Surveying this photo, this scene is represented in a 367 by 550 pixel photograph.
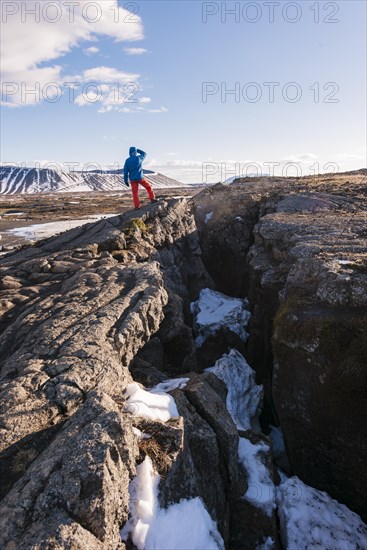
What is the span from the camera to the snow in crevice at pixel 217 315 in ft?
68.8

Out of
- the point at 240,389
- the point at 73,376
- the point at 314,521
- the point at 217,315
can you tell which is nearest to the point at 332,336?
the point at 314,521

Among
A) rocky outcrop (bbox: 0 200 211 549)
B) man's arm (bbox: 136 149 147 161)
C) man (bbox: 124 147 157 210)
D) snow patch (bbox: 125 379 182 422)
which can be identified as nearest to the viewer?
rocky outcrop (bbox: 0 200 211 549)

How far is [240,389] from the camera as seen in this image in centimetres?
1617

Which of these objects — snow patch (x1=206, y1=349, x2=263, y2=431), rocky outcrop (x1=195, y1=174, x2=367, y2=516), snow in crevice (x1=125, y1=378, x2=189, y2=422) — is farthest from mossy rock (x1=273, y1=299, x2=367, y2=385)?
snow in crevice (x1=125, y1=378, x2=189, y2=422)

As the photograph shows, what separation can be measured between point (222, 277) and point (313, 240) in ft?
40.8

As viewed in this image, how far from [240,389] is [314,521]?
6255 mm

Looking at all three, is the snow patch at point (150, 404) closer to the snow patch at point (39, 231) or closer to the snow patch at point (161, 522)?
the snow patch at point (161, 522)

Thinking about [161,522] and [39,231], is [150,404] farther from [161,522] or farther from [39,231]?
[39,231]

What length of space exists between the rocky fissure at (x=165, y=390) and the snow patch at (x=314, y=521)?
0.09 m

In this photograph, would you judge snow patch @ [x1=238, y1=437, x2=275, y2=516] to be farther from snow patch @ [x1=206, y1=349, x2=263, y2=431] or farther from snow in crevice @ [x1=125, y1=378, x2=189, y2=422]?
snow in crevice @ [x1=125, y1=378, x2=189, y2=422]

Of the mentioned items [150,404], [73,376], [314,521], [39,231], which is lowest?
[314,521]

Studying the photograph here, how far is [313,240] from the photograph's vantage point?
17078 mm

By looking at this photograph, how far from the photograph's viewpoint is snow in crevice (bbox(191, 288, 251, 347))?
68.8 ft

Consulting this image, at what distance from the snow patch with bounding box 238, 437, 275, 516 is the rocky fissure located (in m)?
0.03
